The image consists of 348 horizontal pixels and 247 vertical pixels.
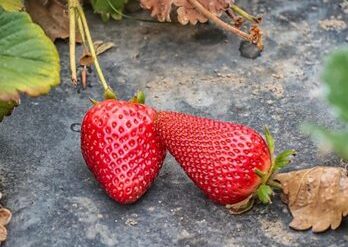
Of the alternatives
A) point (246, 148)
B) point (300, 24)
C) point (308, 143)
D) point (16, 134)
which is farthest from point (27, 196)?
point (300, 24)

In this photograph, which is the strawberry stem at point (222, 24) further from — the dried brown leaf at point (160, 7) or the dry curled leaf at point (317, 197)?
the dry curled leaf at point (317, 197)

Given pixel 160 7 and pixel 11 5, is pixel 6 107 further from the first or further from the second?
pixel 160 7

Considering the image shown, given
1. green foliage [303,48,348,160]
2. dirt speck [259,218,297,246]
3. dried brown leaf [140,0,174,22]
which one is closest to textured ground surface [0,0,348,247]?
dirt speck [259,218,297,246]

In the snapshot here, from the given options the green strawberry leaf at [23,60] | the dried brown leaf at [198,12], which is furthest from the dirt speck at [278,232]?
the dried brown leaf at [198,12]

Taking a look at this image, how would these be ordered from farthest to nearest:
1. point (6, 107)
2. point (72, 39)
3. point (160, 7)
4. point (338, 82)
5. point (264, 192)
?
1. point (160, 7)
2. point (72, 39)
3. point (6, 107)
4. point (264, 192)
5. point (338, 82)

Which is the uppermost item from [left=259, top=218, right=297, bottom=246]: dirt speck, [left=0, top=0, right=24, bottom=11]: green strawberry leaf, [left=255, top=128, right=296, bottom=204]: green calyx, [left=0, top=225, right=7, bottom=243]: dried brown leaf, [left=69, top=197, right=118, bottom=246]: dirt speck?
[left=0, top=0, right=24, bottom=11]: green strawberry leaf

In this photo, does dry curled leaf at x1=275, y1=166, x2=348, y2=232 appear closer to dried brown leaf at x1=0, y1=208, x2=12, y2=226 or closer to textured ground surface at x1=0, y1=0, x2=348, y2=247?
textured ground surface at x1=0, y1=0, x2=348, y2=247

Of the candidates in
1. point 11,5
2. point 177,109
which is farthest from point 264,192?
point 11,5
